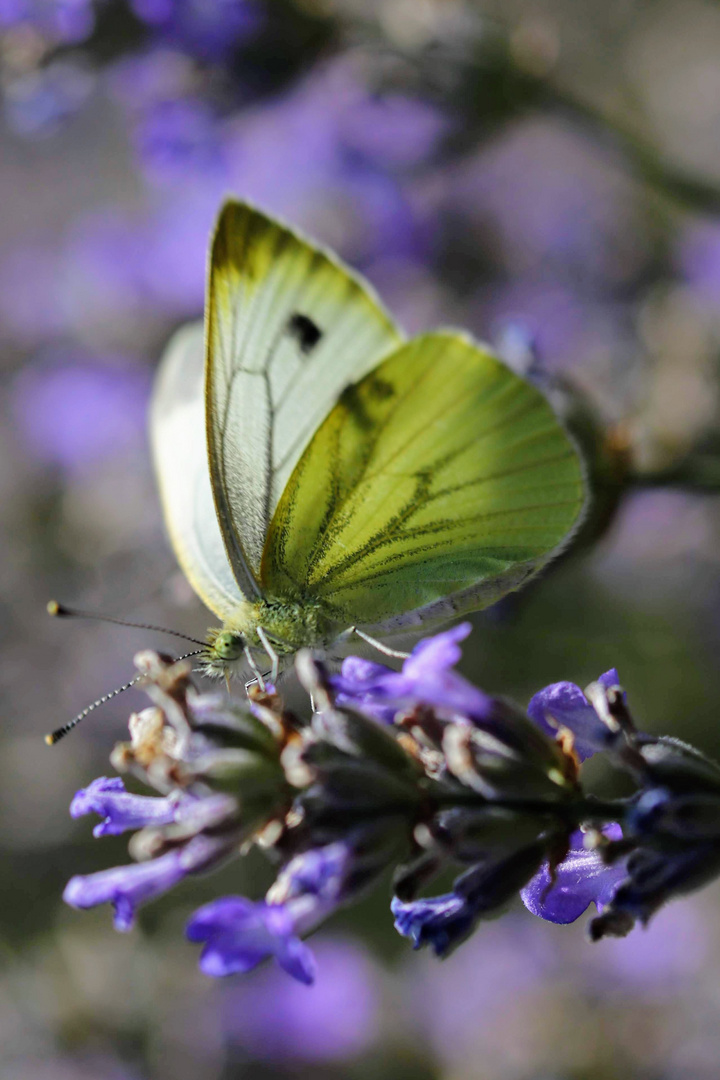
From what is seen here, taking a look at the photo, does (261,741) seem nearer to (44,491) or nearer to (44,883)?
(44,883)

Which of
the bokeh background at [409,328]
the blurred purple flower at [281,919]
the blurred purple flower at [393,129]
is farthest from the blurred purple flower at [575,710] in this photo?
the blurred purple flower at [393,129]

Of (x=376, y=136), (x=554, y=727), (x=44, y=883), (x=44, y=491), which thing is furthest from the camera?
(x=44, y=491)

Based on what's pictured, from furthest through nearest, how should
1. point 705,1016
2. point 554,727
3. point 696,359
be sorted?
point 705,1016, point 696,359, point 554,727

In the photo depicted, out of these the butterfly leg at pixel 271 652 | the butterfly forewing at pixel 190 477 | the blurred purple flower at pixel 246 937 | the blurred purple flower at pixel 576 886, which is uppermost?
the butterfly forewing at pixel 190 477

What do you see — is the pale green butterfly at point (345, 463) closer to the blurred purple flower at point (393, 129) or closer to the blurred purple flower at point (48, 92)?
the blurred purple flower at point (393, 129)

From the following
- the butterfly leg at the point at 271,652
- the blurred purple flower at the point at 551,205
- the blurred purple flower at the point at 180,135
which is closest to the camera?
the butterfly leg at the point at 271,652

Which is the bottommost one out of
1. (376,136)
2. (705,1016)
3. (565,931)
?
(705,1016)

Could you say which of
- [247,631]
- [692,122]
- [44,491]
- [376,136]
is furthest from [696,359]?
[44,491]
